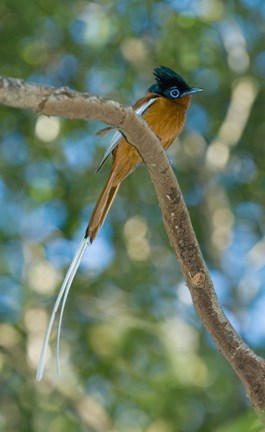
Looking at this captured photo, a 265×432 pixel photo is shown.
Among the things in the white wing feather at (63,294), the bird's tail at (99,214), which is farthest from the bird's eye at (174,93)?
the bird's tail at (99,214)

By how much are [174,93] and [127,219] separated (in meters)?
2.91

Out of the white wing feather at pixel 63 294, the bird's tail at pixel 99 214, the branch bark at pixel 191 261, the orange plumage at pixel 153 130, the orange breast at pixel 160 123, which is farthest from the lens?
the orange breast at pixel 160 123

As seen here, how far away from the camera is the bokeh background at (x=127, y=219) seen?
605 centimetres

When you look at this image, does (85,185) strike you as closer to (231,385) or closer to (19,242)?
(19,242)

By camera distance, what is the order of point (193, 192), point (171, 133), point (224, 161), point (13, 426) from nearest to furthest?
point (171, 133) < point (13, 426) < point (224, 161) < point (193, 192)

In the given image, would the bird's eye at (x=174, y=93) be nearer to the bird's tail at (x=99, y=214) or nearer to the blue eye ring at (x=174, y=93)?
the blue eye ring at (x=174, y=93)

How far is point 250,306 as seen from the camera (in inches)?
246

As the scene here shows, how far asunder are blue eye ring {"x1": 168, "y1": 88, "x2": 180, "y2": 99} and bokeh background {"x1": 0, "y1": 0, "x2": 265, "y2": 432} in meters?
1.79

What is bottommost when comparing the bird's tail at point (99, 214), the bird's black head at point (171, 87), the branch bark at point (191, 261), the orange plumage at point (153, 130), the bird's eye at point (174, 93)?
the branch bark at point (191, 261)

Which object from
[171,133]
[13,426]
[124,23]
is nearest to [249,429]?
[171,133]

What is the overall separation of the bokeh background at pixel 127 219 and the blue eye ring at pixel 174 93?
1795mm

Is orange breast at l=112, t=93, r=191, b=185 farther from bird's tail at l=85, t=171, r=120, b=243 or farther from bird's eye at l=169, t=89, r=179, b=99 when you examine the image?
bird's tail at l=85, t=171, r=120, b=243

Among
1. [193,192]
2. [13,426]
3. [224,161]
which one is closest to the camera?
[13,426]

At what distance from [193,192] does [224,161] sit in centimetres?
52
